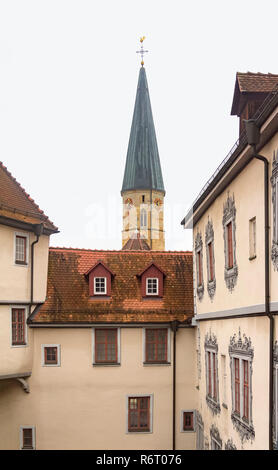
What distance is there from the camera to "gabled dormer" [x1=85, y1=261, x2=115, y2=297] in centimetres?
2569

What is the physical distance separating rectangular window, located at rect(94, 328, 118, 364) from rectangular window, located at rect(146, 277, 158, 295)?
2283 mm

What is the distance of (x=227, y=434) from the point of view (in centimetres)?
1727

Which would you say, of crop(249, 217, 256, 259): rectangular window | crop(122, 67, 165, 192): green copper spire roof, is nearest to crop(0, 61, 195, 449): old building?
crop(249, 217, 256, 259): rectangular window

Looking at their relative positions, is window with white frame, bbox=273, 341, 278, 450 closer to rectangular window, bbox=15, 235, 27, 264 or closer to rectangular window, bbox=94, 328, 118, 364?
rectangular window, bbox=94, 328, 118, 364

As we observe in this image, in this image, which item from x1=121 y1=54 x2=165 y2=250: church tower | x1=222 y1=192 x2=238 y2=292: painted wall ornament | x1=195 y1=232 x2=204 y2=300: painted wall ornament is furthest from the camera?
x1=121 y1=54 x2=165 y2=250: church tower

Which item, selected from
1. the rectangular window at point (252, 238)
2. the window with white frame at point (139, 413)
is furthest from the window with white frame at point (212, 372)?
the rectangular window at point (252, 238)

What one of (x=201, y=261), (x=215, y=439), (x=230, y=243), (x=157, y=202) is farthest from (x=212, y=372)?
(x=157, y=202)

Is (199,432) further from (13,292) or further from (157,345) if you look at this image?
(13,292)

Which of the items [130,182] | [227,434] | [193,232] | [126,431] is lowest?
[126,431]

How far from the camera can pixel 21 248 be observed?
2403cm

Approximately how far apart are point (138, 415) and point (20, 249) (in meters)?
8.22

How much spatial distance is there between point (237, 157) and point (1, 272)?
11521 mm
